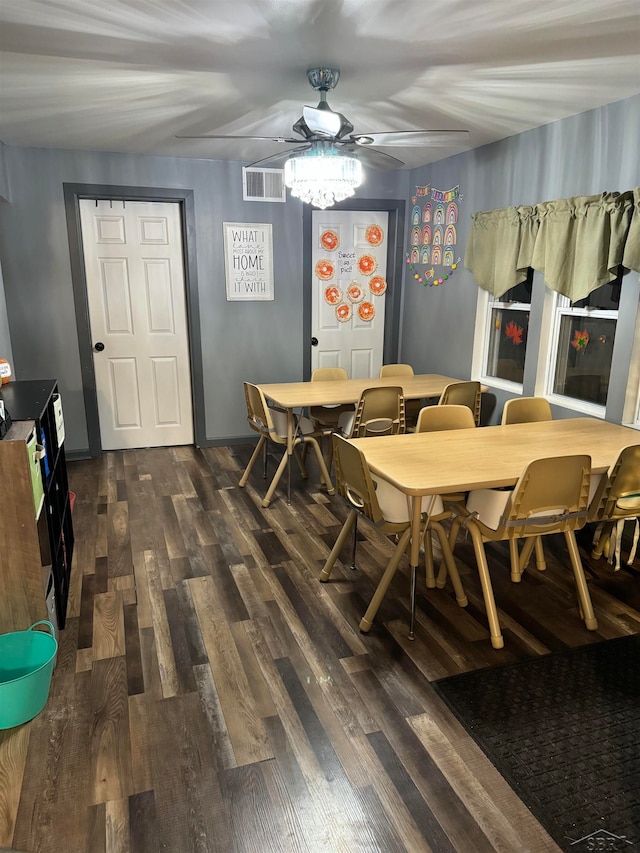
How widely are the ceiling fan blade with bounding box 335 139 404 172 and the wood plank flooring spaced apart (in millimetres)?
2131

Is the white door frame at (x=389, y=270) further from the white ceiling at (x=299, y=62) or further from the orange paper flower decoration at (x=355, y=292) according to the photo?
the white ceiling at (x=299, y=62)

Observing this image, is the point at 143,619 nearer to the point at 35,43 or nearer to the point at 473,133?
the point at 35,43

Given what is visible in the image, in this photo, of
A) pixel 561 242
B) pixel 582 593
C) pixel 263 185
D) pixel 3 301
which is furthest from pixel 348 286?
pixel 582 593

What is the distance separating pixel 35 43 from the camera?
2400 mm

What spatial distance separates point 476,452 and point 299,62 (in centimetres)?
196

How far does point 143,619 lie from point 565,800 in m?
1.87

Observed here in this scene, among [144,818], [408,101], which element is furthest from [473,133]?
[144,818]

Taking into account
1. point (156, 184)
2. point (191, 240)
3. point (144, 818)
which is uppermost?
point (156, 184)

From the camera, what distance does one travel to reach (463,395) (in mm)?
4234

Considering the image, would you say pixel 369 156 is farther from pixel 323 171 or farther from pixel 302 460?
pixel 302 460

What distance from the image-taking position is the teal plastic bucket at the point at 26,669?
205cm

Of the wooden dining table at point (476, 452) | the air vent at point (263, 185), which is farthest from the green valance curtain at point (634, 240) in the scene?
the air vent at point (263, 185)

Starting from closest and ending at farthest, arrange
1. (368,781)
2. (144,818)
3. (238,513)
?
(144,818) → (368,781) → (238,513)

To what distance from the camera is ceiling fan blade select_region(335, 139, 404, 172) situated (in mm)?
2900
